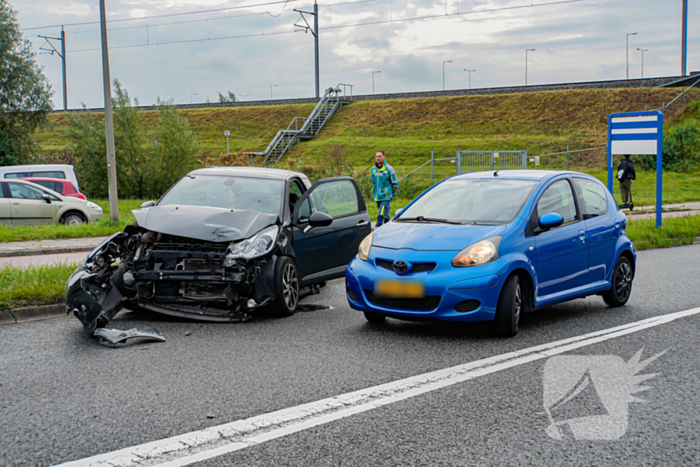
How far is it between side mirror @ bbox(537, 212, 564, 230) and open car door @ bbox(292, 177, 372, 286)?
2440 millimetres

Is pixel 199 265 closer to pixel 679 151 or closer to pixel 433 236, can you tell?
pixel 433 236

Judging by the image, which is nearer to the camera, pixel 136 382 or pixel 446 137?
pixel 136 382

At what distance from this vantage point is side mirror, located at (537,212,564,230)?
650 cm

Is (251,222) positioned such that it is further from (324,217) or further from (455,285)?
(455,285)

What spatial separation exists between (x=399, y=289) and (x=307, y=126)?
4933cm

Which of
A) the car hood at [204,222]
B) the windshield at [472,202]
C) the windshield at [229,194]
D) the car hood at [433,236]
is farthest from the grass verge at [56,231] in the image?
the car hood at [433,236]

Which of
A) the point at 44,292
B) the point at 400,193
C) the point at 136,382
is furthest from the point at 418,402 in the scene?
the point at 400,193

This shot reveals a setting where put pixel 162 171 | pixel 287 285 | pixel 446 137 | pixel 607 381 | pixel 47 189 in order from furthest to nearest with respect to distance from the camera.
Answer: pixel 446 137, pixel 162 171, pixel 47 189, pixel 287 285, pixel 607 381

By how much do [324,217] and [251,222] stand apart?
962 millimetres

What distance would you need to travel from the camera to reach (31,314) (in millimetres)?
7328

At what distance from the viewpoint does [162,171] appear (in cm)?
2981

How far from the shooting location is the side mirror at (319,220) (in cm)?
777

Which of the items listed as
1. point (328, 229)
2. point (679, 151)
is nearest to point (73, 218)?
point (328, 229)

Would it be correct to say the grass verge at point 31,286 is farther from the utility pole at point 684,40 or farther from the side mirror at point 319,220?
the utility pole at point 684,40
